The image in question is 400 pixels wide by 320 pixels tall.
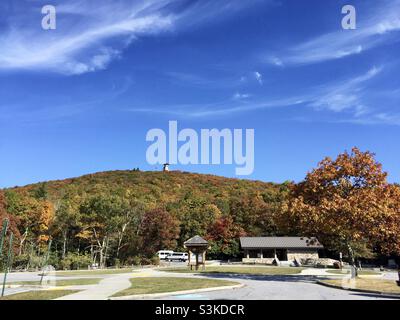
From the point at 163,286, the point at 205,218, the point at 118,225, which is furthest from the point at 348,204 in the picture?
the point at 205,218

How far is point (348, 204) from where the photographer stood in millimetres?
23203

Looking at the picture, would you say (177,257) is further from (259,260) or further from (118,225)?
(118,225)

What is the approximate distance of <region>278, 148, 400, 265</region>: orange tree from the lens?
23.3m

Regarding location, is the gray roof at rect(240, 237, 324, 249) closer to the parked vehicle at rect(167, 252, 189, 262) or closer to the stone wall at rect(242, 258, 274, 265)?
the stone wall at rect(242, 258, 274, 265)

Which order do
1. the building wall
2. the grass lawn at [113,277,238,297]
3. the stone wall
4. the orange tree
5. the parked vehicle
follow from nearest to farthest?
the grass lawn at [113,277,238,297]
the orange tree
the stone wall
the building wall
the parked vehicle

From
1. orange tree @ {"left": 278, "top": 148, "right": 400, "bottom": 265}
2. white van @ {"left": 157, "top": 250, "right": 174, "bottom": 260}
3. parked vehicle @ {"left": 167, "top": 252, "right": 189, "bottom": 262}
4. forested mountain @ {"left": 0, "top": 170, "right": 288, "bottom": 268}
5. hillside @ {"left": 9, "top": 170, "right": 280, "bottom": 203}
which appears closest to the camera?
orange tree @ {"left": 278, "top": 148, "right": 400, "bottom": 265}

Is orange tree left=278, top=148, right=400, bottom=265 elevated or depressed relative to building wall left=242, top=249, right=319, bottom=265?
elevated

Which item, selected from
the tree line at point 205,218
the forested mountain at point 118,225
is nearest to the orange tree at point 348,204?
the tree line at point 205,218

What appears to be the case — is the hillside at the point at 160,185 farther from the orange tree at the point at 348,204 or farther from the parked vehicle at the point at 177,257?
the orange tree at the point at 348,204

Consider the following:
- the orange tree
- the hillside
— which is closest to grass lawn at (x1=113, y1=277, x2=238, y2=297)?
the orange tree

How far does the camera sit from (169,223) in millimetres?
59531

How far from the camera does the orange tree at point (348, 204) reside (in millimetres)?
23328
